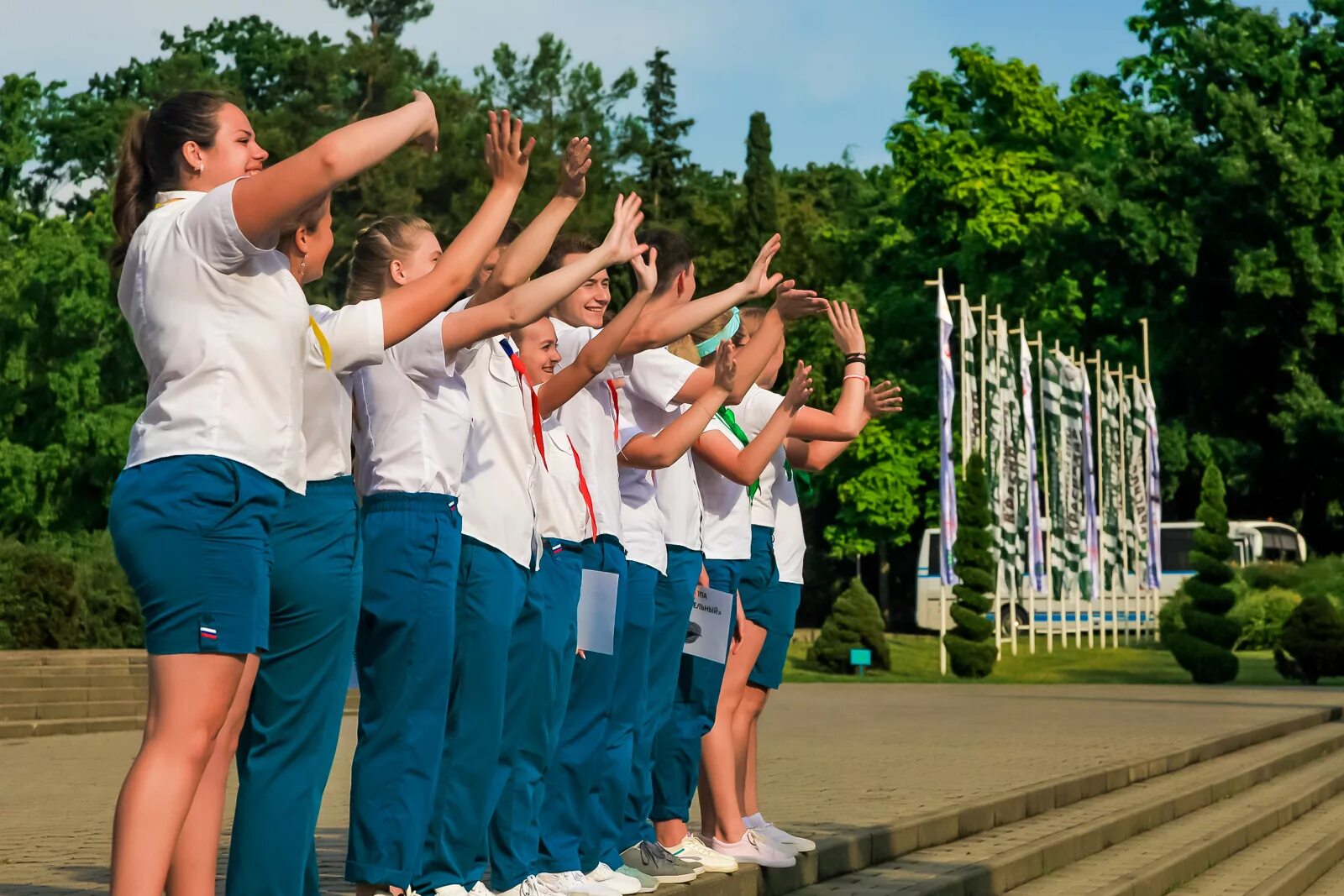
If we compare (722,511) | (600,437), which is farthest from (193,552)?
(722,511)

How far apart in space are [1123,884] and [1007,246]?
39.0 meters

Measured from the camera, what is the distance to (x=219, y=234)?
3664 mm

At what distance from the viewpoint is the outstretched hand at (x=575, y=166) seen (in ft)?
15.6

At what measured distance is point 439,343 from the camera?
15.7 ft

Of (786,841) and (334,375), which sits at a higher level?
(334,375)

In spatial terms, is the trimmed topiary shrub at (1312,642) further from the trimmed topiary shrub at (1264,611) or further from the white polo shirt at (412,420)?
the white polo shirt at (412,420)

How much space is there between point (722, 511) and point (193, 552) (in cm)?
342

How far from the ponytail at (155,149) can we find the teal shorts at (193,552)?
57 centimetres

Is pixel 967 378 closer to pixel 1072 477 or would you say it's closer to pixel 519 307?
pixel 1072 477

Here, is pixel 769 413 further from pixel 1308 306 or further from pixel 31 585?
pixel 1308 306

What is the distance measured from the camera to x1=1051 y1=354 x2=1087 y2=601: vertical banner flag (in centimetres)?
3048

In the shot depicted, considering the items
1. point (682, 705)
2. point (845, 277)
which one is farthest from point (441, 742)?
point (845, 277)

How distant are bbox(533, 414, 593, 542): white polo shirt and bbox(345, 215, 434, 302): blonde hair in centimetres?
72

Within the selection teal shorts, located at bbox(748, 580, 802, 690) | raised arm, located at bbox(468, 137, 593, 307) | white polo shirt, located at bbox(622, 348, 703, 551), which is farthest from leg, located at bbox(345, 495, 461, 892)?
teal shorts, located at bbox(748, 580, 802, 690)
